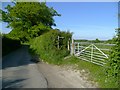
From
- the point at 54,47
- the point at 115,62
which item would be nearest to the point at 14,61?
the point at 54,47

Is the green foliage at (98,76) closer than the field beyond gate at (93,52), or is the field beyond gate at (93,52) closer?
the green foliage at (98,76)

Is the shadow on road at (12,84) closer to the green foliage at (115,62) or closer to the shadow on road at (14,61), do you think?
the green foliage at (115,62)

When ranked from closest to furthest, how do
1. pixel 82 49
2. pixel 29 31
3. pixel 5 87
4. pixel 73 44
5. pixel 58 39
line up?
pixel 5 87, pixel 82 49, pixel 73 44, pixel 58 39, pixel 29 31

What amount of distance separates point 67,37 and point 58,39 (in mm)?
1074

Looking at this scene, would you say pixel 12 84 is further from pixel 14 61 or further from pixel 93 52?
pixel 14 61

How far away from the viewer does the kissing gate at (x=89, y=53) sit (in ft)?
52.6

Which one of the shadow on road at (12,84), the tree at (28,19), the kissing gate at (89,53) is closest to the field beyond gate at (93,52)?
the kissing gate at (89,53)

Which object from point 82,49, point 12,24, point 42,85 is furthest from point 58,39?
point 12,24

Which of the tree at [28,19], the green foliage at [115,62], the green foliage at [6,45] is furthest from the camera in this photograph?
the tree at [28,19]

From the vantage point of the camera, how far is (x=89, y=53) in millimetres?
18938

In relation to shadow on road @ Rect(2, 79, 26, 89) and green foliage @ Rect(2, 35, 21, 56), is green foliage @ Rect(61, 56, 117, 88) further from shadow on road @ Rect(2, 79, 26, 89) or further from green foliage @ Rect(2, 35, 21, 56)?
green foliage @ Rect(2, 35, 21, 56)

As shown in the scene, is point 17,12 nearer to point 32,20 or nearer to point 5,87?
point 32,20

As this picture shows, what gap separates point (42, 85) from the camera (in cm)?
1191

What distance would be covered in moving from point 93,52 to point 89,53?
3.05 feet
